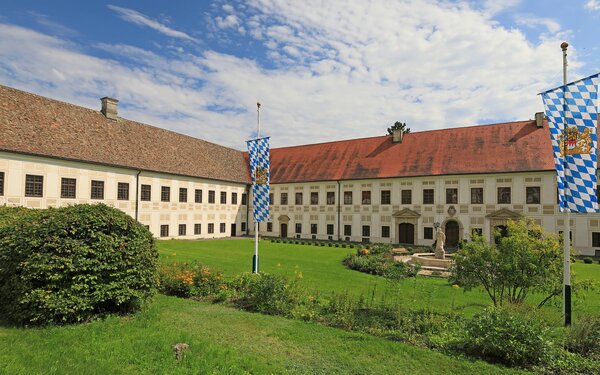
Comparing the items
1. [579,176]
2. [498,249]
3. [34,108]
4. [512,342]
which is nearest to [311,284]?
[498,249]

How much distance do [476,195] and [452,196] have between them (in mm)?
1957

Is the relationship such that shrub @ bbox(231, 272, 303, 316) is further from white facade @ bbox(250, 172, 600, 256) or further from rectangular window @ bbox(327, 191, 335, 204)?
rectangular window @ bbox(327, 191, 335, 204)

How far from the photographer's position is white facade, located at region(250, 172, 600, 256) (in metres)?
29.1

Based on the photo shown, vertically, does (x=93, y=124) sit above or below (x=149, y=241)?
above

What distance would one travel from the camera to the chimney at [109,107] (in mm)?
32125

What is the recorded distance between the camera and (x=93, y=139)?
29.3 metres

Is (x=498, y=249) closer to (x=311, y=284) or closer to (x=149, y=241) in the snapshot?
(x=311, y=284)

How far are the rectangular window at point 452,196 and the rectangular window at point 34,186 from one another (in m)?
32.1

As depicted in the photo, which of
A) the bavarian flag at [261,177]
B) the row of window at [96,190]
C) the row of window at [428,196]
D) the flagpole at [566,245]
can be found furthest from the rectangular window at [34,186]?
the flagpole at [566,245]

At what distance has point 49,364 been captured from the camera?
5.73 m

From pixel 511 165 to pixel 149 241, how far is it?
30.4m

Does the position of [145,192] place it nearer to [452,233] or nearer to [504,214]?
[452,233]

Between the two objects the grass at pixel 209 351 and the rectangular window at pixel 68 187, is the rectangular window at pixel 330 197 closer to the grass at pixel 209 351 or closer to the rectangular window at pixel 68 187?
the rectangular window at pixel 68 187

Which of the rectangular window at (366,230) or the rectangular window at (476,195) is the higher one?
the rectangular window at (476,195)
